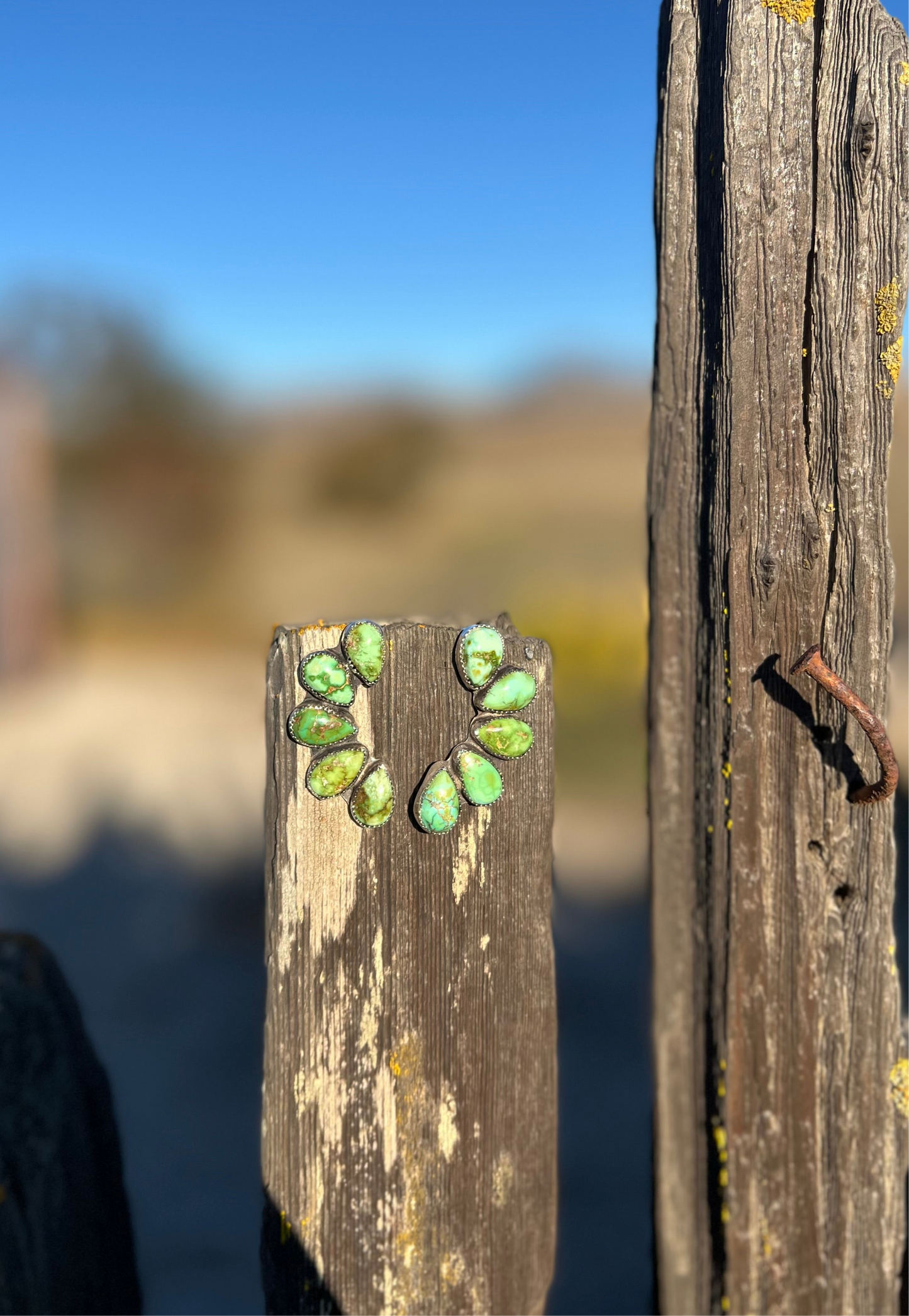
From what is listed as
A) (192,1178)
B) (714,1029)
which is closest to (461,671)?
(714,1029)

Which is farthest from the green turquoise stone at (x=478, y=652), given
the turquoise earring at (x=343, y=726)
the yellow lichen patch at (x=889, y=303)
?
the yellow lichen patch at (x=889, y=303)

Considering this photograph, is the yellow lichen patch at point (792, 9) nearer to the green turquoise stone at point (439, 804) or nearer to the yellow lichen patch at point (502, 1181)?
the green turquoise stone at point (439, 804)

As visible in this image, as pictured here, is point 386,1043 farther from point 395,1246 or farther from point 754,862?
point 754,862

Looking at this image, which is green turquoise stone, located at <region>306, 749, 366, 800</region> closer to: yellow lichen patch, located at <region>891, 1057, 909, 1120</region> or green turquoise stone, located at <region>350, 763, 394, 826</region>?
green turquoise stone, located at <region>350, 763, 394, 826</region>

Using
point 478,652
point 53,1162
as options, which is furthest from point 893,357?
point 53,1162

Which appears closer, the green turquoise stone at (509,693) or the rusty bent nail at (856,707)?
the rusty bent nail at (856,707)

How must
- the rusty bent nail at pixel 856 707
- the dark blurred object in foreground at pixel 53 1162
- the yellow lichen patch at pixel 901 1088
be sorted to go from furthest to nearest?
the dark blurred object in foreground at pixel 53 1162, the yellow lichen patch at pixel 901 1088, the rusty bent nail at pixel 856 707

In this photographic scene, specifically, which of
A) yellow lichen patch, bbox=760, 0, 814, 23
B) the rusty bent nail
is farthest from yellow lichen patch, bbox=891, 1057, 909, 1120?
yellow lichen patch, bbox=760, 0, 814, 23
